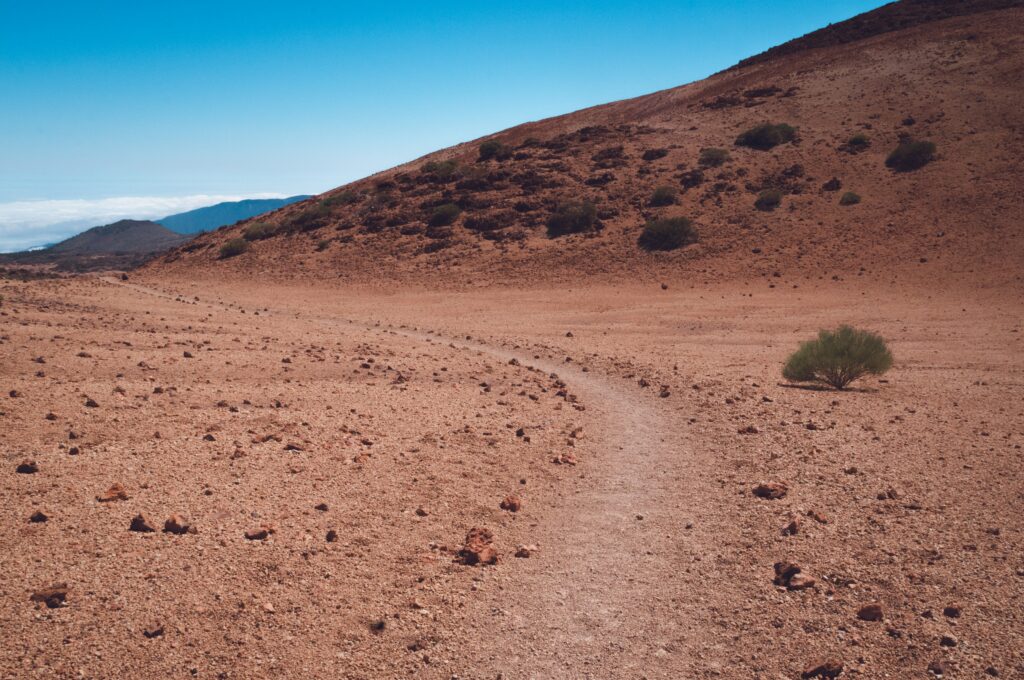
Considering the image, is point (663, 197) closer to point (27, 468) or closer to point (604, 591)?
point (604, 591)

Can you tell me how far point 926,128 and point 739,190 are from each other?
44.8ft

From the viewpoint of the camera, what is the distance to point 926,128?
142ft

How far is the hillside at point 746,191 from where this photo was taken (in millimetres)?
33906

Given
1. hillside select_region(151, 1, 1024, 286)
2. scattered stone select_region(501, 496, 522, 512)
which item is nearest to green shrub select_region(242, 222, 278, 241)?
hillside select_region(151, 1, 1024, 286)

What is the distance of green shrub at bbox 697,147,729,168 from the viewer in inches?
1841

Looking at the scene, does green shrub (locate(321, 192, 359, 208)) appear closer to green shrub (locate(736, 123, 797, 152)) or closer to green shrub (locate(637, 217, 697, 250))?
green shrub (locate(637, 217, 697, 250))

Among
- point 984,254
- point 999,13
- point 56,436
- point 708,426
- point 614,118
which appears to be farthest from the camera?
point 614,118

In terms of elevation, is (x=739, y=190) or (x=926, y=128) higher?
(x=926, y=128)

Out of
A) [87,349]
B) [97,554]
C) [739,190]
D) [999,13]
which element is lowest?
[97,554]

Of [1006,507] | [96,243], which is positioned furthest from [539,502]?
[96,243]

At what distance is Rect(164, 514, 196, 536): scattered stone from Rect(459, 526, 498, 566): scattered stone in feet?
7.25

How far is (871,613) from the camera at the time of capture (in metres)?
4.52

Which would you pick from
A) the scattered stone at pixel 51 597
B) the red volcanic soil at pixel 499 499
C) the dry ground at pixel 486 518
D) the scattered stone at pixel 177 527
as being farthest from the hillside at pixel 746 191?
the scattered stone at pixel 51 597

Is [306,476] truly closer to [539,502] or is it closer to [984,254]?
[539,502]
